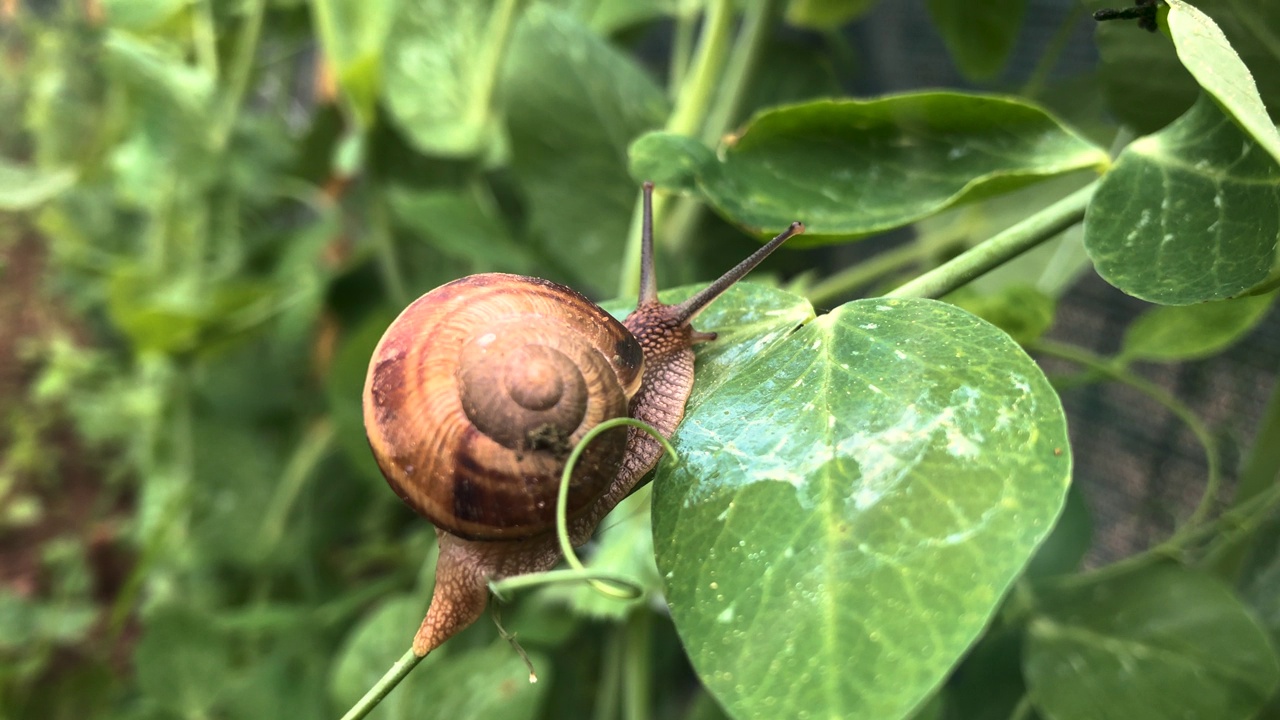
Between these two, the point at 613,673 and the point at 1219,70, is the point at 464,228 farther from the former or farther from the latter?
the point at 1219,70

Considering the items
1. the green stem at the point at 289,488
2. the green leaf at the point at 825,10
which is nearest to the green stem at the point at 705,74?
the green leaf at the point at 825,10

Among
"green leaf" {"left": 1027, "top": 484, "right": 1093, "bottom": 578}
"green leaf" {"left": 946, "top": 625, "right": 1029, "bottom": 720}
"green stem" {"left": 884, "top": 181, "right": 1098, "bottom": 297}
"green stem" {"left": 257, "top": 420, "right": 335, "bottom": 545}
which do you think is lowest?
"green stem" {"left": 257, "top": 420, "right": 335, "bottom": 545}

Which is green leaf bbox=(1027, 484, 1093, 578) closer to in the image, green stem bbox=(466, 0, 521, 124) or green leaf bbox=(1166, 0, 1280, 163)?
green leaf bbox=(1166, 0, 1280, 163)

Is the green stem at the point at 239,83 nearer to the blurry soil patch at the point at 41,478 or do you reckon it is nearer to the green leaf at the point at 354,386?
the green leaf at the point at 354,386

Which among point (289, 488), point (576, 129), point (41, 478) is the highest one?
point (576, 129)

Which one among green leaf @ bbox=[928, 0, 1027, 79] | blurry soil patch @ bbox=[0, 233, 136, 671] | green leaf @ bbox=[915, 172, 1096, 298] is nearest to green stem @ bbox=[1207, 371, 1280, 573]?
green leaf @ bbox=[915, 172, 1096, 298]

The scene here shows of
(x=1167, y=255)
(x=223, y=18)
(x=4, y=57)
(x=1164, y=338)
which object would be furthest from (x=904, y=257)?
(x=4, y=57)

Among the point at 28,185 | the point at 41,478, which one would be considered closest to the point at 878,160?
the point at 28,185
